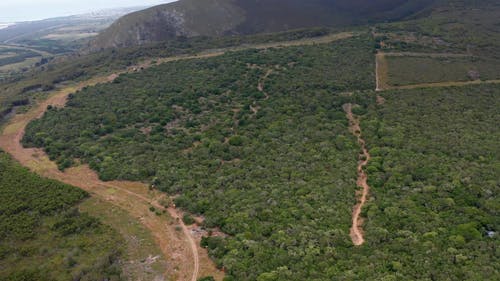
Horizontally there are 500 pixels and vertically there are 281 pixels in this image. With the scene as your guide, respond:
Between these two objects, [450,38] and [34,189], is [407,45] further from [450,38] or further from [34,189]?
[34,189]

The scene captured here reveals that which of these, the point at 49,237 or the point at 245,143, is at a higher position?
the point at 245,143

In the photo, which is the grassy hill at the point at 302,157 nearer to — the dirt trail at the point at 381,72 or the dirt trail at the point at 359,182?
the dirt trail at the point at 359,182

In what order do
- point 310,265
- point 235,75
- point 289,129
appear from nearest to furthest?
point 310,265, point 289,129, point 235,75

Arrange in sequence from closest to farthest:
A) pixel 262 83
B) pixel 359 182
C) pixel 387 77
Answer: pixel 359 182
pixel 262 83
pixel 387 77

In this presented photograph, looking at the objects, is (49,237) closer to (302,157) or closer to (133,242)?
(133,242)

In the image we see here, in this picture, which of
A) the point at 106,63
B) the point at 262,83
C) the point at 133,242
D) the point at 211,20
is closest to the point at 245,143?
the point at 133,242

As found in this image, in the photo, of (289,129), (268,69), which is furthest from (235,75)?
(289,129)

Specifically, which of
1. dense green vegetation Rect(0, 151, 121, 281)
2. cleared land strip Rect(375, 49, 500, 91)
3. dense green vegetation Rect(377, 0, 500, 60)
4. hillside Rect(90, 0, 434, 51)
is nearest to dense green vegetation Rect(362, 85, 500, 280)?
cleared land strip Rect(375, 49, 500, 91)
